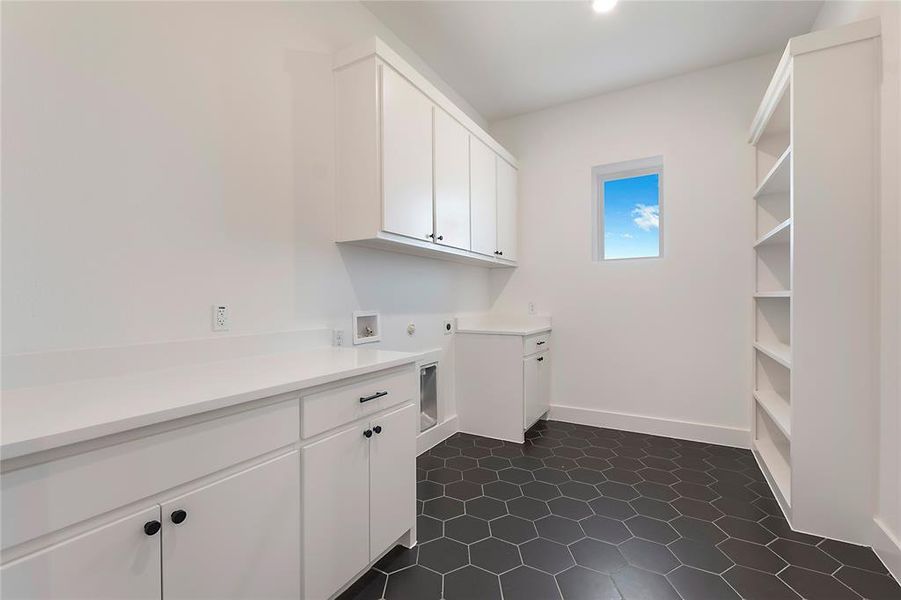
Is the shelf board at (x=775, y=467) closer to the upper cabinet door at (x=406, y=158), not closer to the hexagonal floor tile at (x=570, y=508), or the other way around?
the hexagonal floor tile at (x=570, y=508)

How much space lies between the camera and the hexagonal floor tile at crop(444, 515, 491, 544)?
1.77 m

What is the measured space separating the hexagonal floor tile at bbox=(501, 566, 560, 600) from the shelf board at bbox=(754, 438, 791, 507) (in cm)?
133

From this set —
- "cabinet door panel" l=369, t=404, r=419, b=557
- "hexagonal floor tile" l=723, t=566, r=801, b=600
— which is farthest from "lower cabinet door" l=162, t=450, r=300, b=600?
"hexagonal floor tile" l=723, t=566, r=801, b=600

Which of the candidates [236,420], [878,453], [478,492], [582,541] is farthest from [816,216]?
[236,420]

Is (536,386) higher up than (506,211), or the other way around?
(506,211)

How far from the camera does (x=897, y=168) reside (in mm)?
1567

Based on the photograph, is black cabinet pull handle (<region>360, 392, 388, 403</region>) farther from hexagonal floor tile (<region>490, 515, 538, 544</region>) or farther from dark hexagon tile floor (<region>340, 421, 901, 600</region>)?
hexagonal floor tile (<region>490, 515, 538, 544</region>)

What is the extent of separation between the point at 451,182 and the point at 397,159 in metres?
0.60

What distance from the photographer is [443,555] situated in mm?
1657

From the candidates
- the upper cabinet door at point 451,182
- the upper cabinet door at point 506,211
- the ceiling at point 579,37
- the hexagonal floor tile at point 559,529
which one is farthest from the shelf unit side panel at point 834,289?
the upper cabinet door at point 506,211

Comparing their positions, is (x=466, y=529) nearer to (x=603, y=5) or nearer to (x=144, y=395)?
(x=144, y=395)

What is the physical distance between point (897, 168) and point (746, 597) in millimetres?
1787

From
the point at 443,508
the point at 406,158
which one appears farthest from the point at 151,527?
the point at 406,158

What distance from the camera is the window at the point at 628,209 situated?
3268 millimetres
